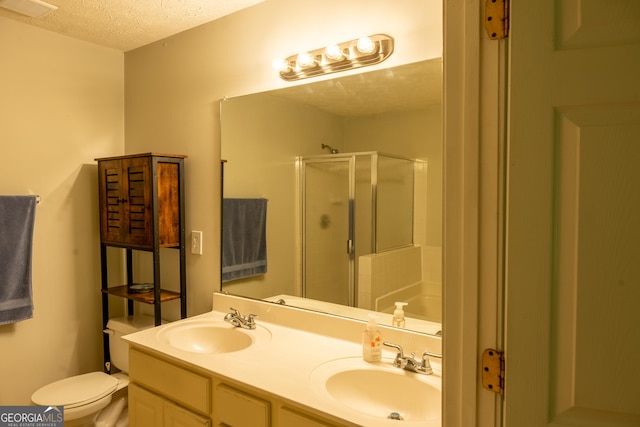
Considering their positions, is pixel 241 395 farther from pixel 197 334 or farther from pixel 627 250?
pixel 627 250

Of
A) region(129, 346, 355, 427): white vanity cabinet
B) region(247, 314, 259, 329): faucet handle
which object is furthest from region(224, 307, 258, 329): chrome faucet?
region(129, 346, 355, 427): white vanity cabinet

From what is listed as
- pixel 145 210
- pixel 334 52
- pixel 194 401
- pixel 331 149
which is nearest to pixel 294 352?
pixel 194 401

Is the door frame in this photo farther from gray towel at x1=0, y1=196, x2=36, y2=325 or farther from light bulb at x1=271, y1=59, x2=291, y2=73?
gray towel at x1=0, y1=196, x2=36, y2=325

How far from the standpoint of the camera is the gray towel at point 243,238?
2.00 m

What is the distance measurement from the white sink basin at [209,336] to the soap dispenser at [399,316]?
555 millimetres

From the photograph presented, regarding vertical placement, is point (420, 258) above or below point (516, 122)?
below

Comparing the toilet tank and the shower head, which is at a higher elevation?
the shower head

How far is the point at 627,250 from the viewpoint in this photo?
72 centimetres

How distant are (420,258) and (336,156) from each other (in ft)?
1.83

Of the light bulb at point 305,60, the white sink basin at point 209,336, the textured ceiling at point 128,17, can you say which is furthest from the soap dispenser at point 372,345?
the textured ceiling at point 128,17

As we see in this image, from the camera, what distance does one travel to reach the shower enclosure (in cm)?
161

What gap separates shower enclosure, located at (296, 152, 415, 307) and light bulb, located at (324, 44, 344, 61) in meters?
0.41

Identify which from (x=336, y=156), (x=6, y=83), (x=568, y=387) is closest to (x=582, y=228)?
(x=568, y=387)

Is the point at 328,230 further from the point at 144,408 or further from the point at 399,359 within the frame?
the point at 144,408
